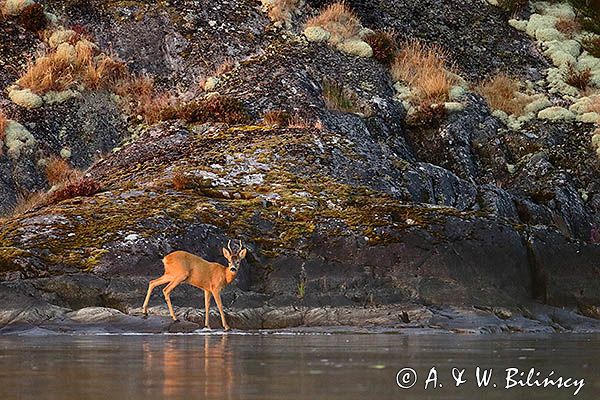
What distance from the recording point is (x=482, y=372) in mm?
10227

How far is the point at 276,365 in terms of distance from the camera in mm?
10867

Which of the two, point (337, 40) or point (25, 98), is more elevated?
point (337, 40)

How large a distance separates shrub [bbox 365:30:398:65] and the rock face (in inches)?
31.7

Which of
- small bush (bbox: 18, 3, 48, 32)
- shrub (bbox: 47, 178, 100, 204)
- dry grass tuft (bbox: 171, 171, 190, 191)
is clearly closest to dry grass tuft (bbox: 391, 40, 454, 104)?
small bush (bbox: 18, 3, 48, 32)

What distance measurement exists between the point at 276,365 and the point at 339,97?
2126 centimetres

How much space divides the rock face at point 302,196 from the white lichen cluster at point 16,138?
0.66ft

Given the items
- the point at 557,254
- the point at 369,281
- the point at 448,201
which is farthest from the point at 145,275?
the point at 448,201

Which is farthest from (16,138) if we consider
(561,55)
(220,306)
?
(561,55)

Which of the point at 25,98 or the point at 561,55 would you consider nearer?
the point at 25,98

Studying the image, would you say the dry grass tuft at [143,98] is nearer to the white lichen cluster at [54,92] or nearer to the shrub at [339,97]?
the white lichen cluster at [54,92]

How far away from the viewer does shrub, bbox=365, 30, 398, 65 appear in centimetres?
3453

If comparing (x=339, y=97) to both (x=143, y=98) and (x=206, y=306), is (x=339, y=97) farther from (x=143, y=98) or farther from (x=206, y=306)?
(x=206, y=306)

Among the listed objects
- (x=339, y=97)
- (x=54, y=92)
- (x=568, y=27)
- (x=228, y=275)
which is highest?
(x=568, y=27)

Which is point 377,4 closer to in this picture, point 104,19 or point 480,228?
point 104,19
